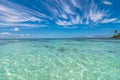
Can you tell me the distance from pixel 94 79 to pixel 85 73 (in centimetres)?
83

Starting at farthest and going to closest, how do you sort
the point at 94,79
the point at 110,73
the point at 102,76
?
→ 1. the point at 110,73
2. the point at 102,76
3. the point at 94,79

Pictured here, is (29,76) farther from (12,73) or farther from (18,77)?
(12,73)

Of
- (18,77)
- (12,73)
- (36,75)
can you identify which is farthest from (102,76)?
(12,73)

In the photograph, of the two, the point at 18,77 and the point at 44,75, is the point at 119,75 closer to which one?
the point at 44,75

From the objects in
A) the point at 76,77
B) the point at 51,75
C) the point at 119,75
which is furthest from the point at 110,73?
the point at 51,75

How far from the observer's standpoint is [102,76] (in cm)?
651

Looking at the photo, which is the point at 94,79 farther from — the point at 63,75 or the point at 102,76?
the point at 63,75

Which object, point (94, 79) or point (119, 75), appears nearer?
point (94, 79)

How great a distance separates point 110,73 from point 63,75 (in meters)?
2.48

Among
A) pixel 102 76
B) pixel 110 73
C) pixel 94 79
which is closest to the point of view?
pixel 94 79

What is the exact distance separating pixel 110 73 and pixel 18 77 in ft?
15.1

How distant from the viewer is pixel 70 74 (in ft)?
22.0

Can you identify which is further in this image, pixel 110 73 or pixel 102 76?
pixel 110 73

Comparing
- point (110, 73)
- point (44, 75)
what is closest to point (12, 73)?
point (44, 75)
